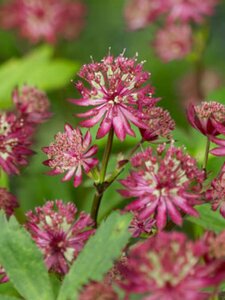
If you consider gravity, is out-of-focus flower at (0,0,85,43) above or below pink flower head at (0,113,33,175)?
above

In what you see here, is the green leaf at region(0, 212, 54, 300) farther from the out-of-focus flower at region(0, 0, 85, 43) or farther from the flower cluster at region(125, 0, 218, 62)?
the out-of-focus flower at region(0, 0, 85, 43)

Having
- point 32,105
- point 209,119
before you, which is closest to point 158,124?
point 209,119

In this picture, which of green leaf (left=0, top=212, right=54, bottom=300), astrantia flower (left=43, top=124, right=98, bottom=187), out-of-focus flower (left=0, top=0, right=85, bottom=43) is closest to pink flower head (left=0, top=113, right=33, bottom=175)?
astrantia flower (left=43, top=124, right=98, bottom=187)

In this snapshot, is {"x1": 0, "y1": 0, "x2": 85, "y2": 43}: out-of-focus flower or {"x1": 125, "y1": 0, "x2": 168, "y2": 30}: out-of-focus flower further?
{"x1": 0, "y1": 0, "x2": 85, "y2": 43}: out-of-focus flower

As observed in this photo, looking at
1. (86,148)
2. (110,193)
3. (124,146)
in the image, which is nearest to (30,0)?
(124,146)

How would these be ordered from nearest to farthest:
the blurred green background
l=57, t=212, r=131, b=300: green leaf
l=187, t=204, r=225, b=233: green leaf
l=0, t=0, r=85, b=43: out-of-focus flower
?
l=57, t=212, r=131, b=300: green leaf, l=187, t=204, r=225, b=233: green leaf, the blurred green background, l=0, t=0, r=85, b=43: out-of-focus flower

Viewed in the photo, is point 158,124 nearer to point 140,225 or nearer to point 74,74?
point 140,225

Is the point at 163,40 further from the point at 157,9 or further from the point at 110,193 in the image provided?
the point at 110,193

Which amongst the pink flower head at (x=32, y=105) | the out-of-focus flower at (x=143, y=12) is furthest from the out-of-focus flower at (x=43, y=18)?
the pink flower head at (x=32, y=105)

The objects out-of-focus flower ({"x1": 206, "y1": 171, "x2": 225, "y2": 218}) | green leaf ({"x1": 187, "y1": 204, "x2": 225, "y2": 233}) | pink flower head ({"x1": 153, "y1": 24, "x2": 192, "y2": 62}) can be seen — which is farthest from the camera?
pink flower head ({"x1": 153, "y1": 24, "x2": 192, "y2": 62})
